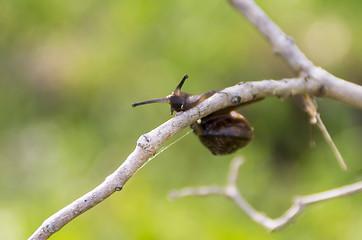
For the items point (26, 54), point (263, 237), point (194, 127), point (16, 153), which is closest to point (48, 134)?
point (16, 153)

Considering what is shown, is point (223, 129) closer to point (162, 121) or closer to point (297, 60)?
point (297, 60)

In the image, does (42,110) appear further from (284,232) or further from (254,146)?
(284,232)

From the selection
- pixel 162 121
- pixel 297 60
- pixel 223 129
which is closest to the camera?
pixel 223 129

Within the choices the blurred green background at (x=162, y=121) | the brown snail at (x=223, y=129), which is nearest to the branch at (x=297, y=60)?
the brown snail at (x=223, y=129)

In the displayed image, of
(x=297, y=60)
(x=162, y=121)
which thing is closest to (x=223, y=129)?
(x=297, y=60)

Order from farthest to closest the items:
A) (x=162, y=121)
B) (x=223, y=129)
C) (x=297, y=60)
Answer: (x=162, y=121) → (x=297, y=60) → (x=223, y=129)

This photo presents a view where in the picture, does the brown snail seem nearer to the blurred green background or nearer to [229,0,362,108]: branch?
[229,0,362,108]: branch

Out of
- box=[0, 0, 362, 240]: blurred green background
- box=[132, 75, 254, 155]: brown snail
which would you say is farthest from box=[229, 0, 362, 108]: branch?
box=[0, 0, 362, 240]: blurred green background

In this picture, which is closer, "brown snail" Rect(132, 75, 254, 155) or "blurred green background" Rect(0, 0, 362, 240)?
"brown snail" Rect(132, 75, 254, 155)
